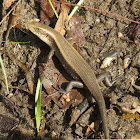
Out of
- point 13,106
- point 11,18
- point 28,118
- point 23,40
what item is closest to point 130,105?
point 28,118

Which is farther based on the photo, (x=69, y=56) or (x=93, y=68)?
(x=93, y=68)

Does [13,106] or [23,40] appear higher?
[23,40]

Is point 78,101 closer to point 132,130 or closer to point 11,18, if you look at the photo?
point 132,130

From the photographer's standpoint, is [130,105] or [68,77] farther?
[68,77]

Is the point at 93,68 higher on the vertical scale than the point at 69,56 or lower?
lower
